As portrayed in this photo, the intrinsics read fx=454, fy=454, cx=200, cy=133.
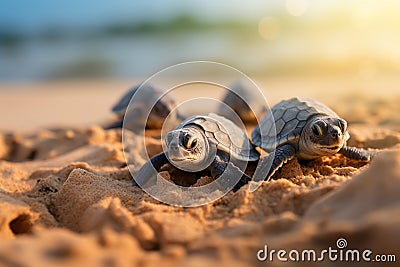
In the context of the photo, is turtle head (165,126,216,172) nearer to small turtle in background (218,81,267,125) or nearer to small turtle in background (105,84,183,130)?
small turtle in background (105,84,183,130)

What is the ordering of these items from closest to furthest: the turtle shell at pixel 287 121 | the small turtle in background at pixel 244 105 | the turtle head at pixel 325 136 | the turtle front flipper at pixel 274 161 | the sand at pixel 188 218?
the sand at pixel 188 218 → the turtle front flipper at pixel 274 161 → the turtle head at pixel 325 136 → the turtle shell at pixel 287 121 → the small turtle in background at pixel 244 105

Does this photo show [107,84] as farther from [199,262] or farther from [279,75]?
[199,262]

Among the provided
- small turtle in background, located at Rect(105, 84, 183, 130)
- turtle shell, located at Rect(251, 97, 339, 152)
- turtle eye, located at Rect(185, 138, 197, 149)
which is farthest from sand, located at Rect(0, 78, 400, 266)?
small turtle in background, located at Rect(105, 84, 183, 130)

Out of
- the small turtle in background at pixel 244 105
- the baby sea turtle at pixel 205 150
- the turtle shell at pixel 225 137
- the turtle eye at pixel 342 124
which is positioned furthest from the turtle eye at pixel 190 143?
the small turtle in background at pixel 244 105

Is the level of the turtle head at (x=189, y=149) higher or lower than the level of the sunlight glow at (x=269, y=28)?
lower

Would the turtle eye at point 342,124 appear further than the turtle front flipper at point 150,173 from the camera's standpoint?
Yes

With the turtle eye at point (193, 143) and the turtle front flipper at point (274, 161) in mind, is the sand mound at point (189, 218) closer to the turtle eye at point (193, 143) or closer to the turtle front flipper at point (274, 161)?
the turtle front flipper at point (274, 161)

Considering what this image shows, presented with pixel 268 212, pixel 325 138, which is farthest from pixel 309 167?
pixel 268 212
